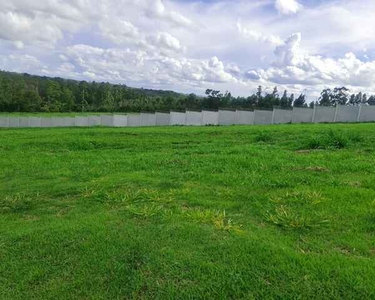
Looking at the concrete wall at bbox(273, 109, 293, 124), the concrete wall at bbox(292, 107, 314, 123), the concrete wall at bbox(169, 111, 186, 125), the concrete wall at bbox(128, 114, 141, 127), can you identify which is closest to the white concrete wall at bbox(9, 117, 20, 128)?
the concrete wall at bbox(128, 114, 141, 127)

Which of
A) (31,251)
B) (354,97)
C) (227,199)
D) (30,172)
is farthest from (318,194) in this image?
(354,97)

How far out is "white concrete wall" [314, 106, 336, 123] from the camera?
2572cm

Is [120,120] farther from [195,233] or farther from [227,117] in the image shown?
[195,233]

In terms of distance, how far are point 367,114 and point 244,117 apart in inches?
379

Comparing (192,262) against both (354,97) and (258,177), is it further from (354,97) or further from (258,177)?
(354,97)

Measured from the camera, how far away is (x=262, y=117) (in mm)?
29672

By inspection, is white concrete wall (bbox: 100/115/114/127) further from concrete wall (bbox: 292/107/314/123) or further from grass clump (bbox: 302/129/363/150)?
grass clump (bbox: 302/129/363/150)

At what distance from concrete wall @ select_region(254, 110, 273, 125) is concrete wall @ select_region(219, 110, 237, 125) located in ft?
6.60

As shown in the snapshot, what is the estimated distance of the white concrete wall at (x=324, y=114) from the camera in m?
25.7

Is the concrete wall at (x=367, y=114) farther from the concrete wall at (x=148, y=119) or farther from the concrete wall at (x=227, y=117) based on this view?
the concrete wall at (x=148, y=119)

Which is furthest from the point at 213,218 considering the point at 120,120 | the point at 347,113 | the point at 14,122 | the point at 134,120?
the point at 14,122

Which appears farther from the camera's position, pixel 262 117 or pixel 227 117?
pixel 227 117

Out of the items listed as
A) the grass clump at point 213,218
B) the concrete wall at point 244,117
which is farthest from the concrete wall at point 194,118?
the grass clump at point 213,218

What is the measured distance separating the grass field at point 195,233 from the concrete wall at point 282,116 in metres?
22.1
